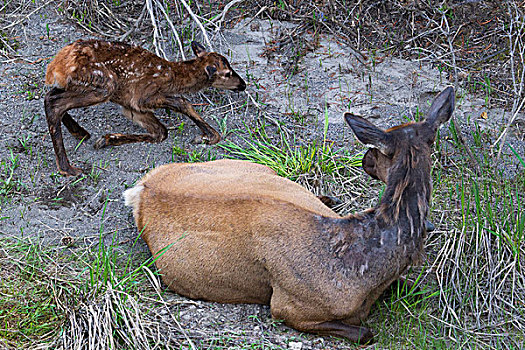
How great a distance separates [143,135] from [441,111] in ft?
10.2

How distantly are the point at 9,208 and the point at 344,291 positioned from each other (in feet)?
9.14

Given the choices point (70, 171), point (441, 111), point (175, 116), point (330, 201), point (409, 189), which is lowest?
point (175, 116)

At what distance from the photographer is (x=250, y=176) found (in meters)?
5.10

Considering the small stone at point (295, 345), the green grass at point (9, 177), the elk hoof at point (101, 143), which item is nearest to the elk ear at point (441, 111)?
the small stone at point (295, 345)

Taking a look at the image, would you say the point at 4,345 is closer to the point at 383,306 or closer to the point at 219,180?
the point at 219,180

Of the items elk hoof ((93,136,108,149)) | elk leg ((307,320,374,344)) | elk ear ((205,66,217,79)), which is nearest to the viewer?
elk leg ((307,320,374,344))

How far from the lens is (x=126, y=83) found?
21.2ft

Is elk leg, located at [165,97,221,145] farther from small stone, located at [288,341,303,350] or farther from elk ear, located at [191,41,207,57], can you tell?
small stone, located at [288,341,303,350]

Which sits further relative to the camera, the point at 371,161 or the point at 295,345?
the point at 371,161

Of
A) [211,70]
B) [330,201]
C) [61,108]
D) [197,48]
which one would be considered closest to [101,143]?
[61,108]

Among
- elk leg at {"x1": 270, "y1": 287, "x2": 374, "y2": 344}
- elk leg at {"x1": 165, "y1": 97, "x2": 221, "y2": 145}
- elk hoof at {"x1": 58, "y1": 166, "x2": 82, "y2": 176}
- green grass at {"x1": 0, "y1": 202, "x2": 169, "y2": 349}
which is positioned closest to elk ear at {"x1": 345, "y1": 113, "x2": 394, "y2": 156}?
elk leg at {"x1": 270, "y1": 287, "x2": 374, "y2": 344}

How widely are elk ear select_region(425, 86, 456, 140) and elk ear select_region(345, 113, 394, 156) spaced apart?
36cm

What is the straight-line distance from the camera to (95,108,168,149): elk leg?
644cm

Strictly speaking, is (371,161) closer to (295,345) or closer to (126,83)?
(295,345)
